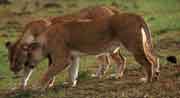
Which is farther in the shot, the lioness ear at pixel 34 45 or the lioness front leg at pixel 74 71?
the lioness front leg at pixel 74 71

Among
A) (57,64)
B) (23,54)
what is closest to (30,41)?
(23,54)

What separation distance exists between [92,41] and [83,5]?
16.4 meters

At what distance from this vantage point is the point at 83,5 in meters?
26.7

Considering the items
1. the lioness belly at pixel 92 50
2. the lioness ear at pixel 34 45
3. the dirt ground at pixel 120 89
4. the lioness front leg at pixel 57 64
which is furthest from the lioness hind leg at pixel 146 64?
the lioness ear at pixel 34 45

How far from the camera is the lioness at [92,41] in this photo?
1006 cm

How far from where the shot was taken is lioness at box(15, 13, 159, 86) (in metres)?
10.1

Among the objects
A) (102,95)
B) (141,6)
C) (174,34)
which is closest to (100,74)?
(102,95)

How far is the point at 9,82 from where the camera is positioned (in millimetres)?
12250

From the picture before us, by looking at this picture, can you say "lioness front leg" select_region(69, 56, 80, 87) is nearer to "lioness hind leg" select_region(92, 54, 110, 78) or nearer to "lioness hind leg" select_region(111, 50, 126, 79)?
"lioness hind leg" select_region(111, 50, 126, 79)

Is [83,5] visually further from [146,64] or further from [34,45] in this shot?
[146,64]

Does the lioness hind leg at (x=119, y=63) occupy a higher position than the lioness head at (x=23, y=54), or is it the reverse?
the lioness head at (x=23, y=54)

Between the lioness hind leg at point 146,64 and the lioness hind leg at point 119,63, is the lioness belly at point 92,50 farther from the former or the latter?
the lioness hind leg at point 119,63

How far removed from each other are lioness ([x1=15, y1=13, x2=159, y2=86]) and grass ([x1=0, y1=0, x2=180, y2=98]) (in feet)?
1.98

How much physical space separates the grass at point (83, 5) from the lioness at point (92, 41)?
23.8 inches
